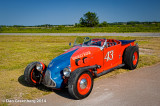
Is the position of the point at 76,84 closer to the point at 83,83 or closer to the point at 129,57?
the point at 83,83

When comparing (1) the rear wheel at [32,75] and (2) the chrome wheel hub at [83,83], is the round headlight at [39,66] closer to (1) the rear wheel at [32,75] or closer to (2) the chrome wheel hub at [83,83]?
(1) the rear wheel at [32,75]

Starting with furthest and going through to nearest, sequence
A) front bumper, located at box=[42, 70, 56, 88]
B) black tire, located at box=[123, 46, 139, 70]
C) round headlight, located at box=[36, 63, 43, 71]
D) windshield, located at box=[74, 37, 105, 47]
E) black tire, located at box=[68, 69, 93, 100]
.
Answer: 1. black tire, located at box=[123, 46, 139, 70]
2. windshield, located at box=[74, 37, 105, 47]
3. round headlight, located at box=[36, 63, 43, 71]
4. front bumper, located at box=[42, 70, 56, 88]
5. black tire, located at box=[68, 69, 93, 100]

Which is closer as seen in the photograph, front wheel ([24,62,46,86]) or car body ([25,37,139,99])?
car body ([25,37,139,99])

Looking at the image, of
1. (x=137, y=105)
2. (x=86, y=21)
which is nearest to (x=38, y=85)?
(x=137, y=105)

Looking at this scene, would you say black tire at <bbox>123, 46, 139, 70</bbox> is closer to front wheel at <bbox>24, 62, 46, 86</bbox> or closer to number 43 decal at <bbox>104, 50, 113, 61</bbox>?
number 43 decal at <bbox>104, 50, 113, 61</bbox>

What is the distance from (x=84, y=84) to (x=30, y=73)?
5.97 feet

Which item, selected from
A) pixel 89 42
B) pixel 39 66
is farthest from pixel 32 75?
pixel 89 42

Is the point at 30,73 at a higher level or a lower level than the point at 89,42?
lower

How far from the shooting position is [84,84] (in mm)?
4398

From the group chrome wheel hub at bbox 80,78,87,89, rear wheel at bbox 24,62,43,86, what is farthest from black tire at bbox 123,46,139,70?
rear wheel at bbox 24,62,43,86

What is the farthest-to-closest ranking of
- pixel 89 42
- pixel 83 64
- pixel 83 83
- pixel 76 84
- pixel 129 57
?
pixel 129 57, pixel 89 42, pixel 83 64, pixel 83 83, pixel 76 84

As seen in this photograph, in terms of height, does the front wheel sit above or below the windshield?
below

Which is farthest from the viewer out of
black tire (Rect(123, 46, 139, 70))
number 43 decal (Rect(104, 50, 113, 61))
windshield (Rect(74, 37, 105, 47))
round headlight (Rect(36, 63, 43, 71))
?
black tire (Rect(123, 46, 139, 70))

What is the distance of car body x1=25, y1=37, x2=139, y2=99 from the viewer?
14.1ft
